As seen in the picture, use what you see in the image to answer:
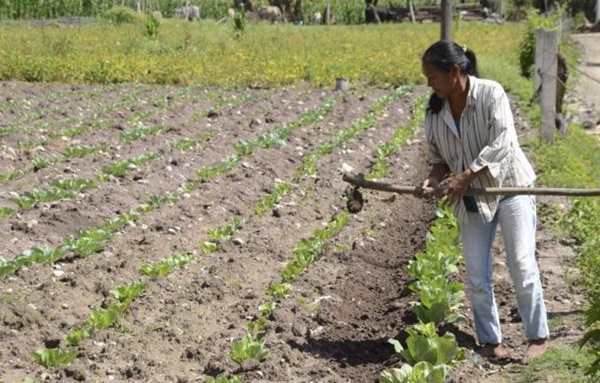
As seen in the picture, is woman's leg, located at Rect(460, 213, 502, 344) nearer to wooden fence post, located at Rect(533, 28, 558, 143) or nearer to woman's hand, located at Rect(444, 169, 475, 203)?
woman's hand, located at Rect(444, 169, 475, 203)

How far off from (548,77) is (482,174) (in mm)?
6848

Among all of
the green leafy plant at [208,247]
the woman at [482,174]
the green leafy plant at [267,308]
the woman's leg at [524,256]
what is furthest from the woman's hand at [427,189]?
the green leafy plant at [208,247]

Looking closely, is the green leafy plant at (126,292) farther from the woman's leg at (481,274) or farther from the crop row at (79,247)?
the woman's leg at (481,274)

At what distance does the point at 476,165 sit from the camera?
5.90 meters

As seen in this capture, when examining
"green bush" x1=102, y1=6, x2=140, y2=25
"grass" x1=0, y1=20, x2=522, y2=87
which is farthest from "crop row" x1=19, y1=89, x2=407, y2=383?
"green bush" x1=102, y1=6, x2=140, y2=25

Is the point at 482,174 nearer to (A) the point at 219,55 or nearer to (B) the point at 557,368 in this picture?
(B) the point at 557,368

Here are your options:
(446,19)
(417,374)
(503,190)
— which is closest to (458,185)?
(503,190)

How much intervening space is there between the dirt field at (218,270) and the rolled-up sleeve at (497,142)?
108cm

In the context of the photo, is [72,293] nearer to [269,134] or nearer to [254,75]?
[269,134]

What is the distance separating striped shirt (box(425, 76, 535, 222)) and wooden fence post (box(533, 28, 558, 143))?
6537mm

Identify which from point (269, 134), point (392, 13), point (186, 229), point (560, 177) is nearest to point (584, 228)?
point (560, 177)

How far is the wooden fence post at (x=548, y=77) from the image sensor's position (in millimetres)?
12445

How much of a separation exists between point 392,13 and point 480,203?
4307 centimetres

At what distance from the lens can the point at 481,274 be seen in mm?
6211
